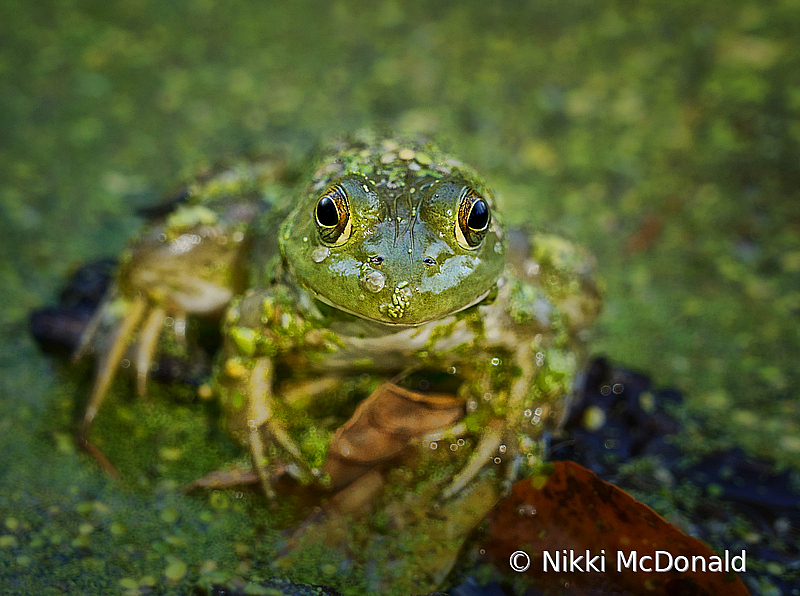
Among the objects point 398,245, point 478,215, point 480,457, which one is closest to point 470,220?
point 478,215

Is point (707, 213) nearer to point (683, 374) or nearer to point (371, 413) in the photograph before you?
point (683, 374)

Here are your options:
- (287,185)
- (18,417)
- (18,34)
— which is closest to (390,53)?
(287,185)

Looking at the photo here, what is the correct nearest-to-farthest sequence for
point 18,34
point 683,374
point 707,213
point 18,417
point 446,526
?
point 446,526 → point 18,417 → point 683,374 → point 707,213 → point 18,34

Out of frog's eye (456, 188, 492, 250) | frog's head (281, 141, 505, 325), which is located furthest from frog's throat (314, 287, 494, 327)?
frog's eye (456, 188, 492, 250)

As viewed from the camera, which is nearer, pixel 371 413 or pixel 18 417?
pixel 371 413

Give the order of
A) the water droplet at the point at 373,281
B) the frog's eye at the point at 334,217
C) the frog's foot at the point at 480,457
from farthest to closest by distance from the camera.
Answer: the frog's foot at the point at 480,457 < the frog's eye at the point at 334,217 < the water droplet at the point at 373,281

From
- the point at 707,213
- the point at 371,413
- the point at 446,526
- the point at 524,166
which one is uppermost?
the point at 524,166

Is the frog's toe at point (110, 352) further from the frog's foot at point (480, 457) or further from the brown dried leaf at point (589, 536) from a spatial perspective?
the brown dried leaf at point (589, 536)

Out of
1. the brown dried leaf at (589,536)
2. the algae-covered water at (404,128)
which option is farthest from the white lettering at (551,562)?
the algae-covered water at (404,128)

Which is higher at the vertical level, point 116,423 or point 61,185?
point 61,185
